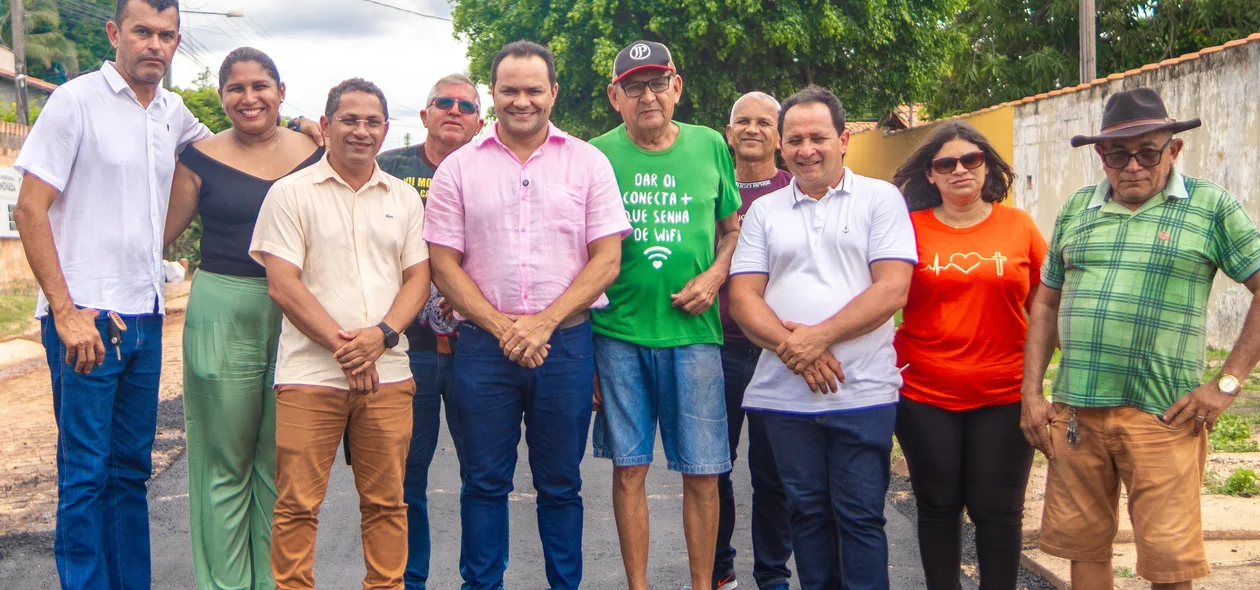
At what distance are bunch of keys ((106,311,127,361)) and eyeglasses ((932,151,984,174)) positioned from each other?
3.00 m

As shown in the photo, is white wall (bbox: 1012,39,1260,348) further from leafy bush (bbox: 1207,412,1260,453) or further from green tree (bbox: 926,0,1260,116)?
green tree (bbox: 926,0,1260,116)

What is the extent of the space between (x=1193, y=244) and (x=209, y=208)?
343cm

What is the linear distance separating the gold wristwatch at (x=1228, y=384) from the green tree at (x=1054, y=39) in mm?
22465

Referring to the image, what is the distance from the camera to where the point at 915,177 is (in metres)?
4.42

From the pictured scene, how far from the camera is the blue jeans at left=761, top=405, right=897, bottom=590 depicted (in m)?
4.04

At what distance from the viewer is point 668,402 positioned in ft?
14.9

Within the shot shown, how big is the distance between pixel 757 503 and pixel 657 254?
4.11 feet

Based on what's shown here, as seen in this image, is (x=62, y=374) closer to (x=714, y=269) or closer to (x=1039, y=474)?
(x=714, y=269)

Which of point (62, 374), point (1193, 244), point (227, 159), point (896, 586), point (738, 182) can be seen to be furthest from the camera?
point (738, 182)

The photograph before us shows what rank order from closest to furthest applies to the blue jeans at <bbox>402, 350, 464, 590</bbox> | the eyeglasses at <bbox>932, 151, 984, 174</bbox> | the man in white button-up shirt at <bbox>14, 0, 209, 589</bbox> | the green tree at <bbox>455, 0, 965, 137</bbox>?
the man in white button-up shirt at <bbox>14, 0, 209, 589</bbox> → the eyeglasses at <bbox>932, 151, 984, 174</bbox> → the blue jeans at <bbox>402, 350, 464, 590</bbox> → the green tree at <bbox>455, 0, 965, 137</bbox>

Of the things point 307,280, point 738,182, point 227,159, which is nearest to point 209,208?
point 227,159

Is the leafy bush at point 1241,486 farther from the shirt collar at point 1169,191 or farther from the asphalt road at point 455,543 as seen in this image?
the shirt collar at point 1169,191

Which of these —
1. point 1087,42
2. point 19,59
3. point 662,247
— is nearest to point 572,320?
point 662,247

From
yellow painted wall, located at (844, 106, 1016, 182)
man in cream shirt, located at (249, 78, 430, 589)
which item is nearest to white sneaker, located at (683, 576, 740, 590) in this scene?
man in cream shirt, located at (249, 78, 430, 589)
